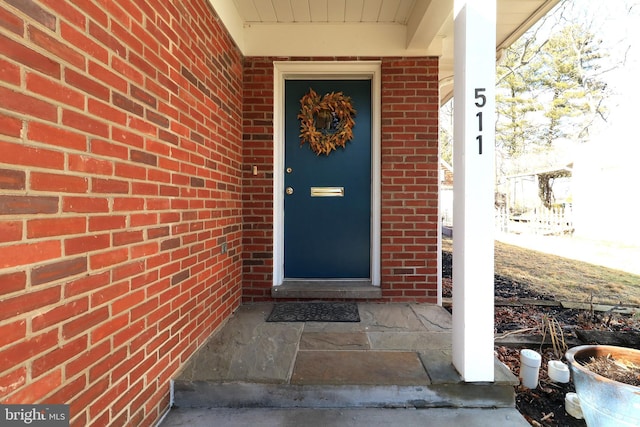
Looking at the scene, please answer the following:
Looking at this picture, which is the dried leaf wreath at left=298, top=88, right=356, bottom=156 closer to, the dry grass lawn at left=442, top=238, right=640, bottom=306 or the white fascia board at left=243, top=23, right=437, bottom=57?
the white fascia board at left=243, top=23, right=437, bottom=57

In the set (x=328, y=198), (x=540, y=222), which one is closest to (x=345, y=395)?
(x=328, y=198)

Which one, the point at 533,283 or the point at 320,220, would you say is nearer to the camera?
the point at 320,220

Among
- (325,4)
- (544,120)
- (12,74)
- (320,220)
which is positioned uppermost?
(544,120)

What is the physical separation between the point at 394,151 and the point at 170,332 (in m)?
2.50

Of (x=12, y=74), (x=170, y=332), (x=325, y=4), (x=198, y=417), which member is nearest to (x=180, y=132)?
(x=12, y=74)

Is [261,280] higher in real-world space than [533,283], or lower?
higher

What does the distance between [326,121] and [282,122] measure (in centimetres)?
46

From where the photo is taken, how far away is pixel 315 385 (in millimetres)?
1831

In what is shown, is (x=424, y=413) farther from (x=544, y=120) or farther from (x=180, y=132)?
(x=544, y=120)

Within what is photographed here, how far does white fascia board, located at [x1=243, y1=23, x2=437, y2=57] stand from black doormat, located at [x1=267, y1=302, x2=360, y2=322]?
2475mm

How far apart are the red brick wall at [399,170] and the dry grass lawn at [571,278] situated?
235cm

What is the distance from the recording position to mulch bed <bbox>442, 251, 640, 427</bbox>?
1960mm

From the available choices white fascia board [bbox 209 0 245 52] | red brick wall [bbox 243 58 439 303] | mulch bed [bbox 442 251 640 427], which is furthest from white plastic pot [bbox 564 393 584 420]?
white fascia board [bbox 209 0 245 52]

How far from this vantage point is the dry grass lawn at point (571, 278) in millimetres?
4469
